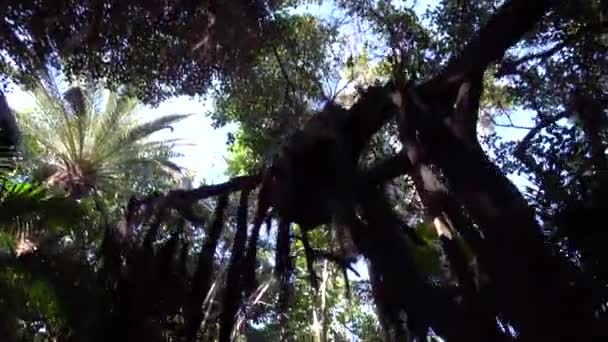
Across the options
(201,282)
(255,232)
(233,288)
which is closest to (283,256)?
(255,232)

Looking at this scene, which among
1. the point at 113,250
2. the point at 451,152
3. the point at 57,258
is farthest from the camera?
the point at 57,258

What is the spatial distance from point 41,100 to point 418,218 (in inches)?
294

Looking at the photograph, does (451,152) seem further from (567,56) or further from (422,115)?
(567,56)

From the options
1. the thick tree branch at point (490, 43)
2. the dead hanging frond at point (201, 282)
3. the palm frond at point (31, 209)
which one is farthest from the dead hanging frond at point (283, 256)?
the palm frond at point (31, 209)

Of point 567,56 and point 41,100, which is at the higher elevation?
point 41,100

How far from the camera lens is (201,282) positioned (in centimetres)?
420

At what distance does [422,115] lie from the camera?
3594 mm

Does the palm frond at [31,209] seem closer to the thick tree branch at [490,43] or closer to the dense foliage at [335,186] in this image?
the dense foliage at [335,186]

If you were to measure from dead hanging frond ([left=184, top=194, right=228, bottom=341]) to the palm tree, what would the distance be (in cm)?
774

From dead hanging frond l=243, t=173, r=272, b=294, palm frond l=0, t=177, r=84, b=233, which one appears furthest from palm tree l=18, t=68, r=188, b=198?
dead hanging frond l=243, t=173, r=272, b=294

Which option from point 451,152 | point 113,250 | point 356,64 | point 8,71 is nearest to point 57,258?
point 113,250

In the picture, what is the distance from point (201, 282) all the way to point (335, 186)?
1.01m

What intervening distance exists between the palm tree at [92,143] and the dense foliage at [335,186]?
3.09m

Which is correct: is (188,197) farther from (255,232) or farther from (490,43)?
(490,43)
